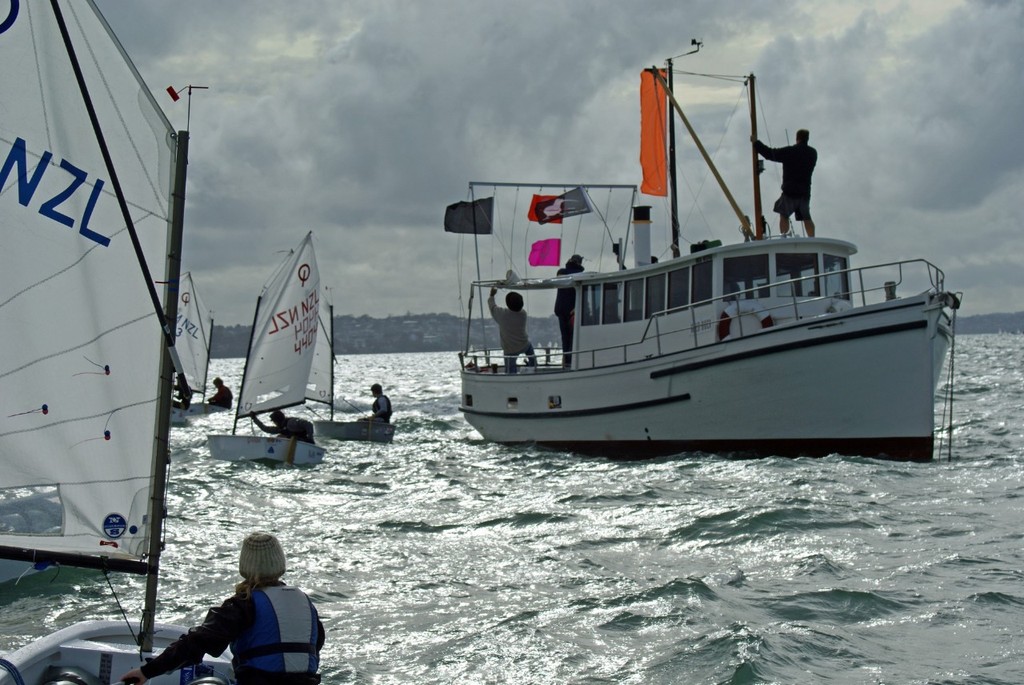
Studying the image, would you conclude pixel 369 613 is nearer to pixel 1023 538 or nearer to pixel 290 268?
pixel 1023 538

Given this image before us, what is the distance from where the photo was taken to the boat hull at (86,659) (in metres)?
5.37

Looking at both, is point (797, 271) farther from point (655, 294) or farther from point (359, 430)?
point (359, 430)

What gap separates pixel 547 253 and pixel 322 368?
8.58m

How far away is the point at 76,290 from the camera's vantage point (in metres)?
5.67

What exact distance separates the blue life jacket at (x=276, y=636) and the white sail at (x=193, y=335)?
34039 mm

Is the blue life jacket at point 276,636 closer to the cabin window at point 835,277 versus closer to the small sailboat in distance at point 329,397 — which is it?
the cabin window at point 835,277

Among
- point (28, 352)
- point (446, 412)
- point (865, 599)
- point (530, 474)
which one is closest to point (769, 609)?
point (865, 599)

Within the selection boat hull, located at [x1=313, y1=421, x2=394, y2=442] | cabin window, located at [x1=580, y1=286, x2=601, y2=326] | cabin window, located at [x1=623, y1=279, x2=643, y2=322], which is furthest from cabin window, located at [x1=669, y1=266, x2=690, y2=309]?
boat hull, located at [x1=313, y1=421, x2=394, y2=442]

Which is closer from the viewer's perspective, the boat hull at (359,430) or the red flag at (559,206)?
the red flag at (559,206)

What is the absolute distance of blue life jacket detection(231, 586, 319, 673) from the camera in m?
4.85

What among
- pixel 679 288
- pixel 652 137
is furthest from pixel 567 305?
pixel 652 137

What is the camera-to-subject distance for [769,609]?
29.5ft

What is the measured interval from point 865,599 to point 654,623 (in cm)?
192

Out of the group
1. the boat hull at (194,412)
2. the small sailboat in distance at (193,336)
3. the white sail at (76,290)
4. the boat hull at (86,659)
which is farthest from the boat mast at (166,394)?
the small sailboat in distance at (193,336)
